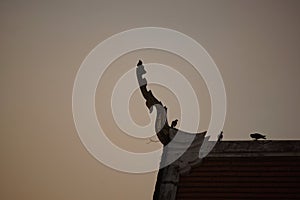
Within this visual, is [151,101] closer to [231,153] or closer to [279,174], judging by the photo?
[231,153]

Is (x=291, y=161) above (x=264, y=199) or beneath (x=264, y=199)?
above

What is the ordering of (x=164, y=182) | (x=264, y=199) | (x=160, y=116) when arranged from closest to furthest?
(x=264, y=199) → (x=164, y=182) → (x=160, y=116)

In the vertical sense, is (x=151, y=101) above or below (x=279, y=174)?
above

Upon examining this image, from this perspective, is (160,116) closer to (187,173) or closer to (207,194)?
(187,173)

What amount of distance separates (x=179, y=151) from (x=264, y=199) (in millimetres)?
501

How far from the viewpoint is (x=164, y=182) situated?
2236 mm

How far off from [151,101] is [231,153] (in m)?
0.53

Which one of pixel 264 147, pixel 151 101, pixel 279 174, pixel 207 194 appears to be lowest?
pixel 207 194

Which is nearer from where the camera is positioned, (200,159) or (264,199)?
(264,199)

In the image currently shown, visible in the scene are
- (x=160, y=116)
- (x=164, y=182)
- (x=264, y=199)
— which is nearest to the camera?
(x=264, y=199)

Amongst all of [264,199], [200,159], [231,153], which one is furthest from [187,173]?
[264,199]

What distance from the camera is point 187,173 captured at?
2.26 m

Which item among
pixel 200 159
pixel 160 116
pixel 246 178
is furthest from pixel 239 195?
pixel 160 116

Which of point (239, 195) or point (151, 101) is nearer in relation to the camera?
point (239, 195)
